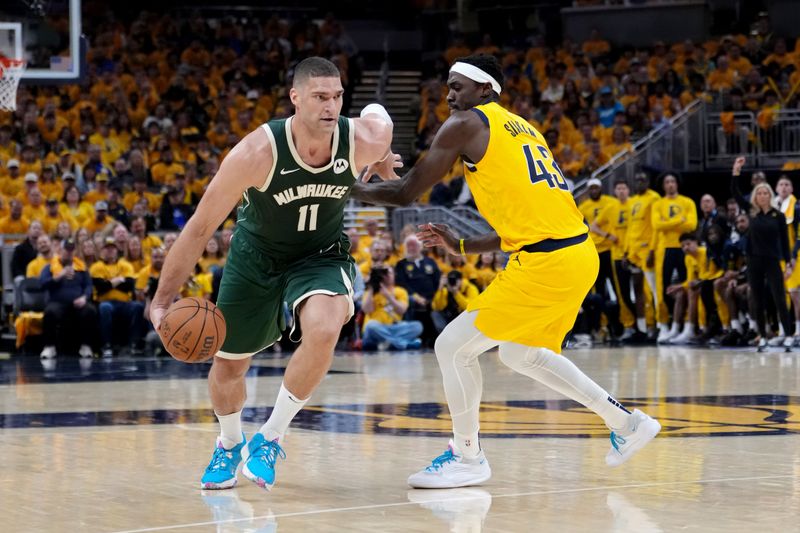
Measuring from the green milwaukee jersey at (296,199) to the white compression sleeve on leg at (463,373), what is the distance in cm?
73

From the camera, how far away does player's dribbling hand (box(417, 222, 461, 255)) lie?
6.23m

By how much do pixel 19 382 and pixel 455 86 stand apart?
7200 millimetres

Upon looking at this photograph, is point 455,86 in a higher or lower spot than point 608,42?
lower

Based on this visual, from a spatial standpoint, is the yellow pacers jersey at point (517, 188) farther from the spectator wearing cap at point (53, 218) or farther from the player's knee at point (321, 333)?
the spectator wearing cap at point (53, 218)

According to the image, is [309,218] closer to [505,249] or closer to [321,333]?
[321,333]

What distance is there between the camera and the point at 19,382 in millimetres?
12000

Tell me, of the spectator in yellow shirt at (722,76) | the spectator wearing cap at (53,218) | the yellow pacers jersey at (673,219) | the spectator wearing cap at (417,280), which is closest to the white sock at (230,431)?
the spectator wearing cap at (417,280)

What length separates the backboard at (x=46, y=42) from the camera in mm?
14703

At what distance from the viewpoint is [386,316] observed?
1659cm

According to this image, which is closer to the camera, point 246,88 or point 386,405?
point 386,405

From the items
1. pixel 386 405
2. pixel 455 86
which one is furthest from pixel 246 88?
pixel 455 86

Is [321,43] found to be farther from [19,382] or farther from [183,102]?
[19,382]

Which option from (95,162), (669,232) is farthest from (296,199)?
(95,162)

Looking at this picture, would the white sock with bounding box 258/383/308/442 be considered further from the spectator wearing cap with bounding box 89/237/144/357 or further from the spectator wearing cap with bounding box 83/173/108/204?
the spectator wearing cap with bounding box 83/173/108/204
